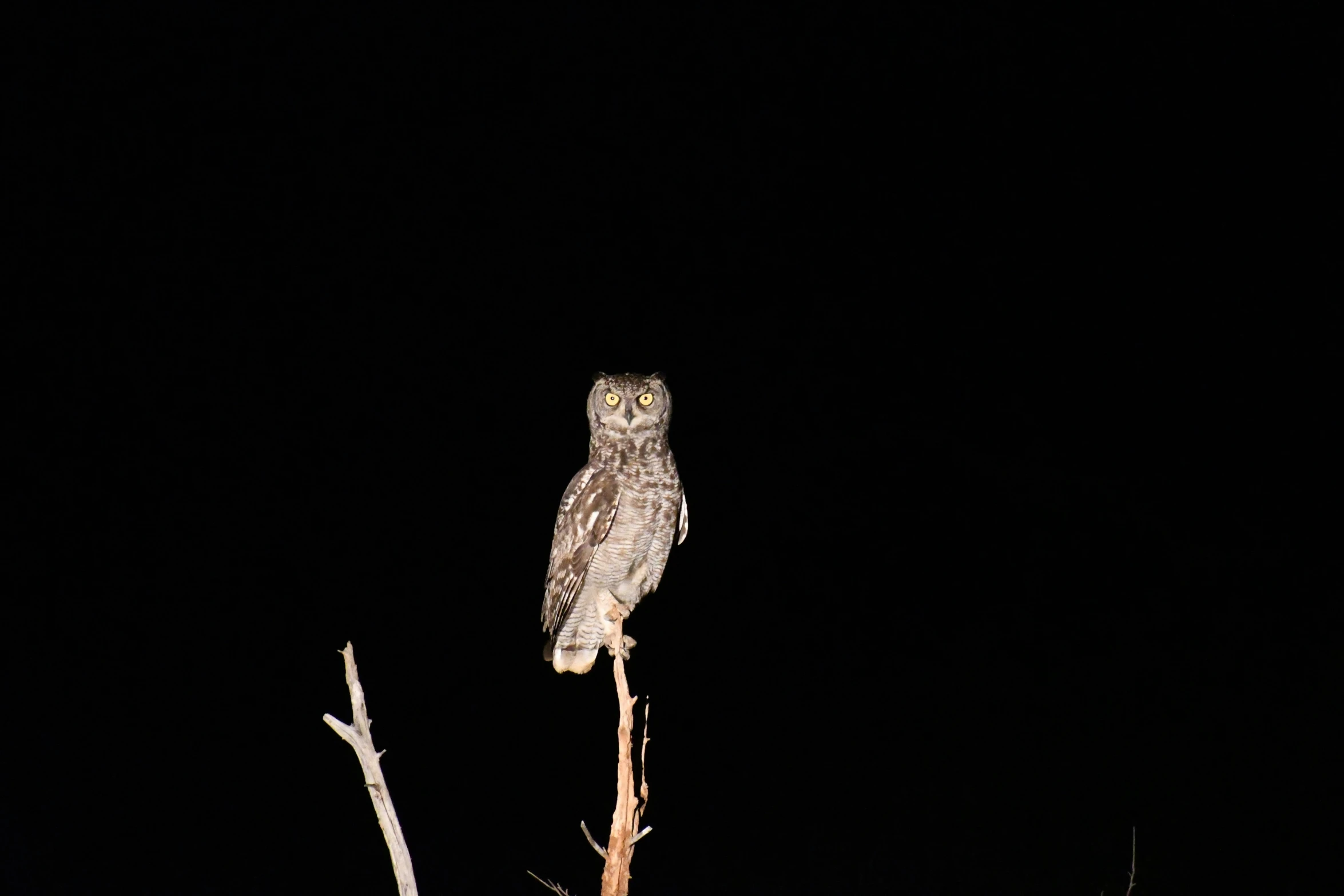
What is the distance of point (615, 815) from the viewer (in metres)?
1.68

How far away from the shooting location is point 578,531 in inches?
78.1

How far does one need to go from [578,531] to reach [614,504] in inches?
3.2

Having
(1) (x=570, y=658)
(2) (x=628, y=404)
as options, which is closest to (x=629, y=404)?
(2) (x=628, y=404)

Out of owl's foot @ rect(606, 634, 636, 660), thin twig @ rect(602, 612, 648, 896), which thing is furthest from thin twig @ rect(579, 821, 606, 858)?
owl's foot @ rect(606, 634, 636, 660)

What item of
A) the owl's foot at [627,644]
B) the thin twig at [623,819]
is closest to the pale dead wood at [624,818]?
the thin twig at [623,819]

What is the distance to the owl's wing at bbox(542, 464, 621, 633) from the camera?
6.48 feet

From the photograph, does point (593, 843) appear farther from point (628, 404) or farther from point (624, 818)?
point (628, 404)

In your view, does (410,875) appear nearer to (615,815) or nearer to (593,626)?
(615,815)

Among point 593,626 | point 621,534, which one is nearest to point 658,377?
point 621,534

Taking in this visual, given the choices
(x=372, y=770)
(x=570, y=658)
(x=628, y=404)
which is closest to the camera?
(x=372, y=770)

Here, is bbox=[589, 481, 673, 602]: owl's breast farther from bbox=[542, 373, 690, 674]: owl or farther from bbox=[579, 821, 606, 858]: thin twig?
bbox=[579, 821, 606, 858]: thin twig

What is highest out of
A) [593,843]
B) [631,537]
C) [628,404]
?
[628,404]

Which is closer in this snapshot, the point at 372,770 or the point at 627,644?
the point at 372,770

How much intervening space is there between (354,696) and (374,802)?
0.58 feet
